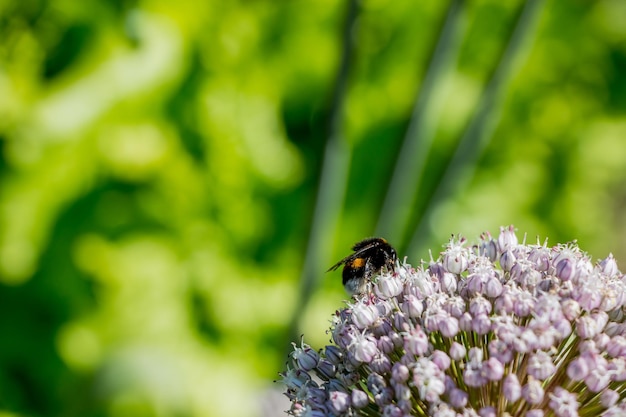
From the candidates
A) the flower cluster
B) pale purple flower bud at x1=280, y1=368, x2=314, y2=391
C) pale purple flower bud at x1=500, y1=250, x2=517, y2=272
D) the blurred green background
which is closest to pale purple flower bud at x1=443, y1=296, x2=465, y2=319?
the flower cluster

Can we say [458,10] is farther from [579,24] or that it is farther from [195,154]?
[579,24]

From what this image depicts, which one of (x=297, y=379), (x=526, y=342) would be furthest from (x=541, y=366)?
(x=297, y=379)

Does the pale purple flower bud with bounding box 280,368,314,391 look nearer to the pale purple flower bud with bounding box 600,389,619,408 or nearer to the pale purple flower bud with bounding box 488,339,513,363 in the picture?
the pale purple flower bud with bounding box 488,339,513,363

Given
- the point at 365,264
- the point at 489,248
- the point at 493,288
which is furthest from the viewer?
the point at 365,264

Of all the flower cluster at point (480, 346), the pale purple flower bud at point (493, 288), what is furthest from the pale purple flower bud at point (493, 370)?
the pale purple flower bud at point (493, 288)

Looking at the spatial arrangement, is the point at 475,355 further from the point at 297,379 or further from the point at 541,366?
the point at 297,379

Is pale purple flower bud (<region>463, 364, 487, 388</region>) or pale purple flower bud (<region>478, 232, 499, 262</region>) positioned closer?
pale purple flower bud (<region>463, 364, 487, 388</region>)

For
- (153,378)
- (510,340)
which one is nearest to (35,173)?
(153,378)
